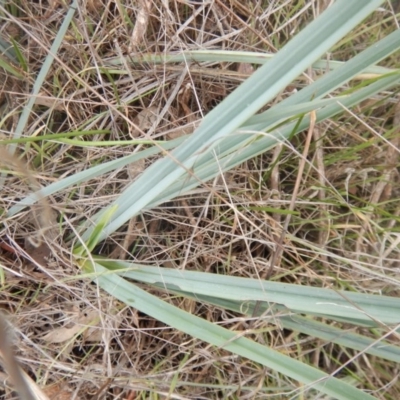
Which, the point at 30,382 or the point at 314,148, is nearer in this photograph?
the point at 30,382

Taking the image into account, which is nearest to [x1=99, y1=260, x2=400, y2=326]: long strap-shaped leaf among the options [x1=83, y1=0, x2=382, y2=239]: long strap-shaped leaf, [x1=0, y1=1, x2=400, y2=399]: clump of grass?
[x1=0, y1=1, x2=400, y2=399]: clump of grass

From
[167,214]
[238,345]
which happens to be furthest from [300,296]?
[167,214]

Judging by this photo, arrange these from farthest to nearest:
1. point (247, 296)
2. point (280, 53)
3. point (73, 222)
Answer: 1. point (73, 222)
2. point (247, 296)
3. point (280, 53)

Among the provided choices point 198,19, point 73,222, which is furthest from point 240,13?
point 73,222

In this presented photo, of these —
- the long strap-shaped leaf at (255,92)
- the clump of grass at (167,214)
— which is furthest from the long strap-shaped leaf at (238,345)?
the long strap-shaped leaf at (255,92)

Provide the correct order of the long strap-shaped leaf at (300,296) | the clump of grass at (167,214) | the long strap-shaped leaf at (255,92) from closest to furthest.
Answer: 1. the long strap-shaped leaf at (255,92)
2. the long strap-shaped leaf at (300,296)
3. the clump of grass at (167,214)

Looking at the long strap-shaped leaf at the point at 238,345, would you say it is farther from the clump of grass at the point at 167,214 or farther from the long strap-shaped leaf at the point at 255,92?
the long strap-shaped leaf at the point at 255,92

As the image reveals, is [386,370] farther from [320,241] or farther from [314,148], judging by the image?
[314,148]
